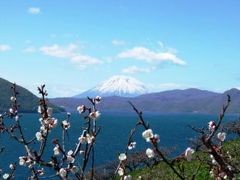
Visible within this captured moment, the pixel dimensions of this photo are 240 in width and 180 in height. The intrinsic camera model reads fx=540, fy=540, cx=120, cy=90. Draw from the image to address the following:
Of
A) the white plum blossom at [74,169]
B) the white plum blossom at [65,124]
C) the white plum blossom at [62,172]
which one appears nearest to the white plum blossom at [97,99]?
the white plum blossom at [65,124]

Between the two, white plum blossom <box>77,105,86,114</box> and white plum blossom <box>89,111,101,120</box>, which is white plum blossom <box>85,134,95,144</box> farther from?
white plum blossom <box>77,105,86,114</box>

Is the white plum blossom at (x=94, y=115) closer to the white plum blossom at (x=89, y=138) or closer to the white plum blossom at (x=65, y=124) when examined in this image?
the white plum blossom at (x=89, y=138)

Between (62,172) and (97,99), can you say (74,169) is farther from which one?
(97,99)

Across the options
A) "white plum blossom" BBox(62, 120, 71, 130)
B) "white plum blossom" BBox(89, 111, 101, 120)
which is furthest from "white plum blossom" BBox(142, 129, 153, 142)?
"white plum blossom" BBox(62, 120, 71, 130)

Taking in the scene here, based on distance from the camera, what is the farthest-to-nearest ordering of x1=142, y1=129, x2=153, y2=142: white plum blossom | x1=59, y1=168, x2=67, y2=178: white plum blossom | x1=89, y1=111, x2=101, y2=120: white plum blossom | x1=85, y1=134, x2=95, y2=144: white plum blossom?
1. x1=89, y1=111, x2=101, y2=120: white plum blossom
2. x1=85, y1=134, x2=95, y2=144: white plum blossom
3. x1=59, y1=168, x2=67, y2=178: white plum blossom
4. x1=142, y1=129, x2=153, y2=142: white plum blossom

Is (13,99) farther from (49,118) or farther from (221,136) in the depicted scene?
(221,136)

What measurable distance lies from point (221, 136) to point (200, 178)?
59.1ft

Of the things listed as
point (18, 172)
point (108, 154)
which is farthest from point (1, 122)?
point (108, 154)

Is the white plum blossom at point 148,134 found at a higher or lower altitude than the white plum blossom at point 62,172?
higher

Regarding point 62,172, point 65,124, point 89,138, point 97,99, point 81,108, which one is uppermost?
point 97,99

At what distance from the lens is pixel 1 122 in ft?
25.4

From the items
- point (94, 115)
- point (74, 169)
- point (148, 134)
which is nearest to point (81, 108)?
point (94, 115)

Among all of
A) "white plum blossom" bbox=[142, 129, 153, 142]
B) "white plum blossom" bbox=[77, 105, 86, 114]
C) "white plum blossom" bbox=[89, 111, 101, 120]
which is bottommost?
"white plum blossom" bbox=[142, 129, 153, 142]

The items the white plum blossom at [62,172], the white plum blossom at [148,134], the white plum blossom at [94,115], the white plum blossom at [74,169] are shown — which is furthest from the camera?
the white plum blossom at [94,115]
